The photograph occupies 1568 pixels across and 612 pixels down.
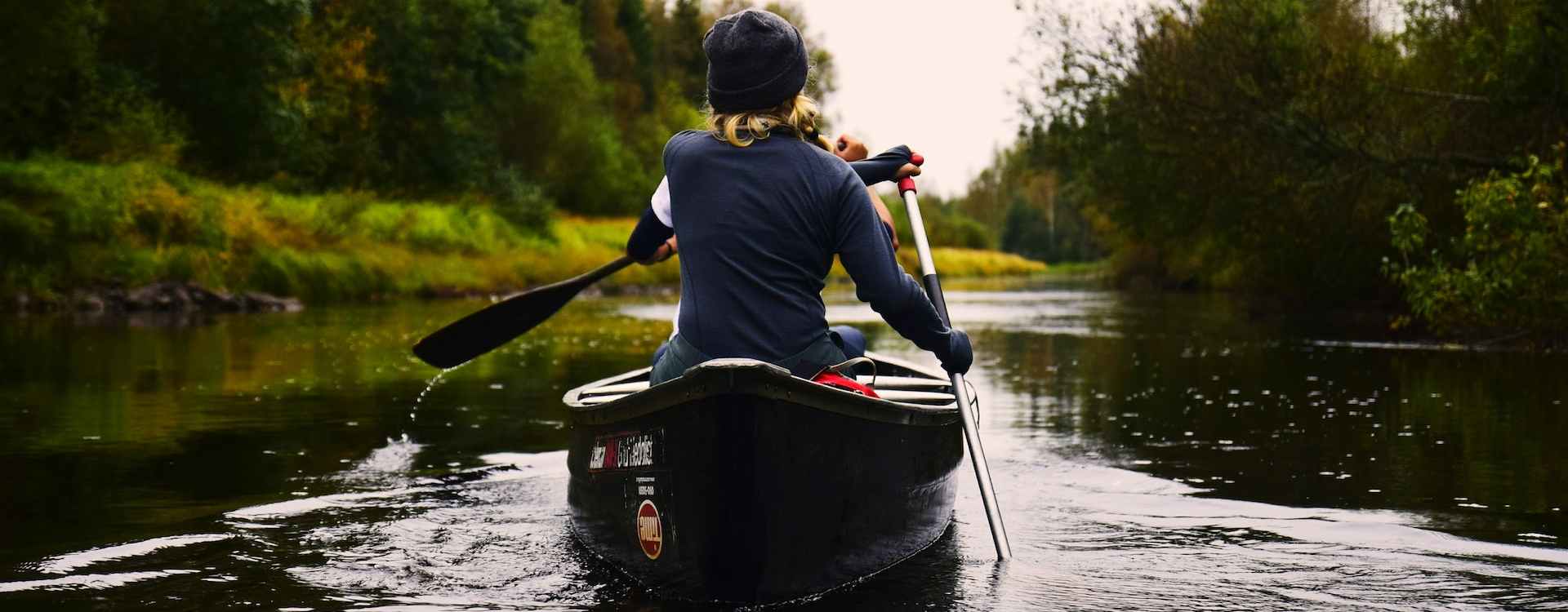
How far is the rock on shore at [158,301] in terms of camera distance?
2427 cm

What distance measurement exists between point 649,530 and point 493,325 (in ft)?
6.97

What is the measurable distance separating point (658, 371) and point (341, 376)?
8948 millimetres

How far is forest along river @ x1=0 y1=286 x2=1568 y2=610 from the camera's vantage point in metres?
5.19

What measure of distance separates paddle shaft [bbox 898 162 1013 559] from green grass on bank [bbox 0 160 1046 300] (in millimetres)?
21022

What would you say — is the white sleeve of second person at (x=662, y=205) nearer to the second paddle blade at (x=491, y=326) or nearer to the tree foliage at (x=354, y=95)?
the second paddle blade at (x=491, y=326)

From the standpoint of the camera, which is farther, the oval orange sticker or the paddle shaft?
the paddle shaft

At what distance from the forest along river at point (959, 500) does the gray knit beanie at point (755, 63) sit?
161 cm

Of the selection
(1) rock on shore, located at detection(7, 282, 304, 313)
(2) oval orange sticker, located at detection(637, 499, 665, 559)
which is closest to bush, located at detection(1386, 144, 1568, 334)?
(2) oval orange sticker, located at detection(637, 499, 665, 559)

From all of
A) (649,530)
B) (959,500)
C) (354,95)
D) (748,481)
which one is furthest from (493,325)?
(354,95)

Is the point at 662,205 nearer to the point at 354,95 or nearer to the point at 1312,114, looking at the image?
the point at 1312,114

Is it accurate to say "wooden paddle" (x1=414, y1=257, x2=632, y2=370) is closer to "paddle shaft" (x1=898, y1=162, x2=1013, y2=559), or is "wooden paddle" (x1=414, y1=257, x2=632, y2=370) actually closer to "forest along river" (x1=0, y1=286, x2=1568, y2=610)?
"forest along river" (x1=0, y1=286, x2=1568, y2=610)

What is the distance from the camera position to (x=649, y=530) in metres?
4.86

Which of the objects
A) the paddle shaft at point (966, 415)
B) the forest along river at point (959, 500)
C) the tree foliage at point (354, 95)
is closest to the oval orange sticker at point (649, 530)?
the forest along river at point (959, 500)

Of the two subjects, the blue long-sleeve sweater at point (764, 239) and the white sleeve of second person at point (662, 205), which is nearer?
the blue long-sleeve sweater at point (764, 239)
